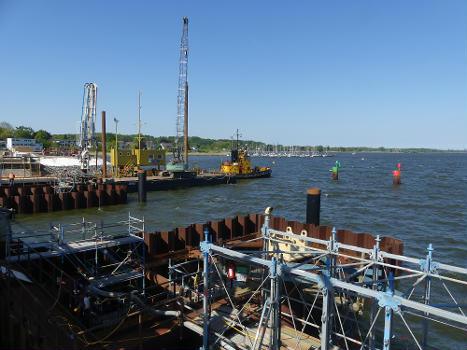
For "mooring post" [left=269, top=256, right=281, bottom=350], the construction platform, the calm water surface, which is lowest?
the calm water surface

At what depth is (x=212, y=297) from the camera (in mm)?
12297

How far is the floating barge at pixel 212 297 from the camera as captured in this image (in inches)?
291

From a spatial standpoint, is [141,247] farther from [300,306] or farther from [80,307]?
[300,306]

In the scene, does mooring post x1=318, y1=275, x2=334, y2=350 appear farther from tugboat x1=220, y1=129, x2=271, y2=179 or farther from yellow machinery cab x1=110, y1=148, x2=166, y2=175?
tugboat x1=220, y1=129, x2=271, y2=179

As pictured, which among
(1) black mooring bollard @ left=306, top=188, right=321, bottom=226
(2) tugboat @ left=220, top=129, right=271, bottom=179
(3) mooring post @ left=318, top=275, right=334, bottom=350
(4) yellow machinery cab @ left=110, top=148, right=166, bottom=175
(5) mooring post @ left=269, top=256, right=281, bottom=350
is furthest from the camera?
(2) tugboat @ left=220, top=129, right=271, bottom=179

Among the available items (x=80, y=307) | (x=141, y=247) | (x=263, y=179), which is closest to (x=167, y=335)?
(x=80, y=307)

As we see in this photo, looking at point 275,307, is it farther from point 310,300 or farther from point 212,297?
point 310,300

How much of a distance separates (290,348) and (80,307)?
6739mm

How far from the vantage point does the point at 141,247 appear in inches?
631

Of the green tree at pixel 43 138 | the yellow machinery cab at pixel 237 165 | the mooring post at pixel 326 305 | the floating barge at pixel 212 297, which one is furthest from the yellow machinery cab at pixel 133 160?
the green tree at pixel 43 138

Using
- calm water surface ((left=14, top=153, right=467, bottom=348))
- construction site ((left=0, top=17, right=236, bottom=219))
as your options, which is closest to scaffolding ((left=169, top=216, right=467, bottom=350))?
calm water surface ((left=14, top=153, right=467, bottom=348))

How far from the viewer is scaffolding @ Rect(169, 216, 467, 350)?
738 centimetres

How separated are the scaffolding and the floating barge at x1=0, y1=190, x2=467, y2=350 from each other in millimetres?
38

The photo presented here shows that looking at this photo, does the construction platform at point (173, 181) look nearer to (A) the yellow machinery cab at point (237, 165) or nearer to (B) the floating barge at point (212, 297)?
(A) the yellow machinery cab at point (237, 165)
